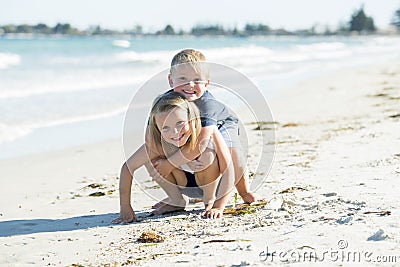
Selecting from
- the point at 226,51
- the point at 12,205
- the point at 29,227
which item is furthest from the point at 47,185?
the point at 226,51

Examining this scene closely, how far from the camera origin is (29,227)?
12.6ft

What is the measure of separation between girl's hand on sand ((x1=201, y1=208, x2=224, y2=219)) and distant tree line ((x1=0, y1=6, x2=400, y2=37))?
20.9 meters

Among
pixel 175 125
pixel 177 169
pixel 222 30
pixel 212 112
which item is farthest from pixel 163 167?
pixel 222 30

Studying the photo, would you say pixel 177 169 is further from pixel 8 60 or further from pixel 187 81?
pixel 8 60

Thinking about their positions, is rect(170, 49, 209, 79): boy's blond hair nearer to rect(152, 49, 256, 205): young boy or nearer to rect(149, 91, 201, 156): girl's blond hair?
rect(152, 49, 256, 205): young boy

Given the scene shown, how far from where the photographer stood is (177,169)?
3865 mm

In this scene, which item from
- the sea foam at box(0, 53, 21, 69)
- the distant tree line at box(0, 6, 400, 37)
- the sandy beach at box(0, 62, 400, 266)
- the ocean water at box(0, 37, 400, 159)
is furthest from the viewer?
the distant tree line at box(0, 6, 400, 37)

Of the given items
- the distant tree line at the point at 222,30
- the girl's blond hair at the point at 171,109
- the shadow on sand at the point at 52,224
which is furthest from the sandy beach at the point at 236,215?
the distant tree line at the point at 222,30

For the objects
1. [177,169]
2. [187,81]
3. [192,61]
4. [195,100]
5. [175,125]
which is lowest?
[177,169]

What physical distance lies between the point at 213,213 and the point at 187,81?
2.63 feet

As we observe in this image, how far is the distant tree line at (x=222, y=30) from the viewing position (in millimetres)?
52094

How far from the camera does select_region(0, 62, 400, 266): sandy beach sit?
2912 millimetres

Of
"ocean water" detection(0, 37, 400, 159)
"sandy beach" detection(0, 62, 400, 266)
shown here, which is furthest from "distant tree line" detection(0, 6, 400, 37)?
"sandy beach" detection(0, 62, 400, 266)

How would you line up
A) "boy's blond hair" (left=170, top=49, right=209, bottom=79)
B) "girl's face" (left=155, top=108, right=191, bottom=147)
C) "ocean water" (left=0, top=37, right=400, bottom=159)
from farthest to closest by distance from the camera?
"ocean water" (left=0, top=37, right=400, bottom=159) → "boy's blond hair" (left=170, top=49, right=209, bottom=79) → "girl's face" (left=155, top=108, right=191, bottom=147)
